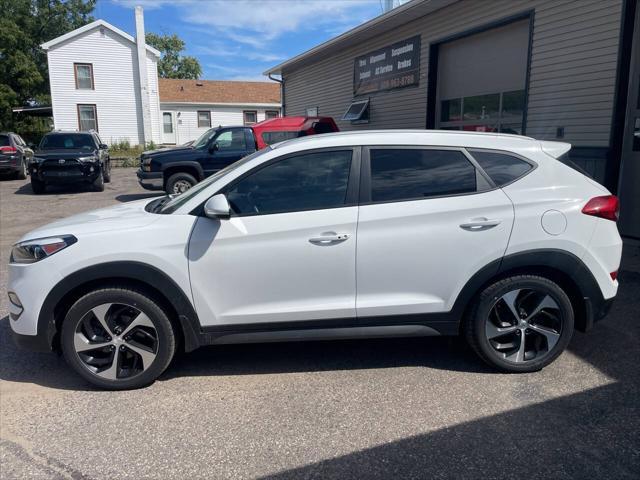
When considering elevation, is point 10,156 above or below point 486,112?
below

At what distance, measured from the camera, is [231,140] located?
497 inches

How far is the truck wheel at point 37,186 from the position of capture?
1503 centimetres

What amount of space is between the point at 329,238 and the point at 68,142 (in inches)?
584

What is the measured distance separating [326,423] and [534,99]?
25.2 feet

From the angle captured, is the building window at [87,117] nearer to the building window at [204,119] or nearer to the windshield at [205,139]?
the building window at [204,119]

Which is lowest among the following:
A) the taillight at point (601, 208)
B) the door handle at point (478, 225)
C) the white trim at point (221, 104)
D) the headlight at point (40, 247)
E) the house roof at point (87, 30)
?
the headlight at point (40, 247)

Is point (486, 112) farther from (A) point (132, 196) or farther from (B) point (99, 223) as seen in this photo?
(A) point (132, 196)

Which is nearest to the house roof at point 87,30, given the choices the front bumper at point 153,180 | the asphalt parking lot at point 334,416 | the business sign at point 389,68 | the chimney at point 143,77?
the chimney at point 143,77

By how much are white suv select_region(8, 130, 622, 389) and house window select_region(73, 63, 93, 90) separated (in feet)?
98.8

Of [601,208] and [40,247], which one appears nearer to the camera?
[40,247]

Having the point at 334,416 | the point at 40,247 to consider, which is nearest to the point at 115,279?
the point at 40,247

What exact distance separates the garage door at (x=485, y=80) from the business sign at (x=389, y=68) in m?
0.81

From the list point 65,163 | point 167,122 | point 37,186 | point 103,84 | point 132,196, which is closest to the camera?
point 132,196

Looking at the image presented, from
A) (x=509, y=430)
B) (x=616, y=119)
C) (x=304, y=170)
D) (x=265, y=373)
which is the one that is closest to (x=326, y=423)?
(x=265, y=373)
